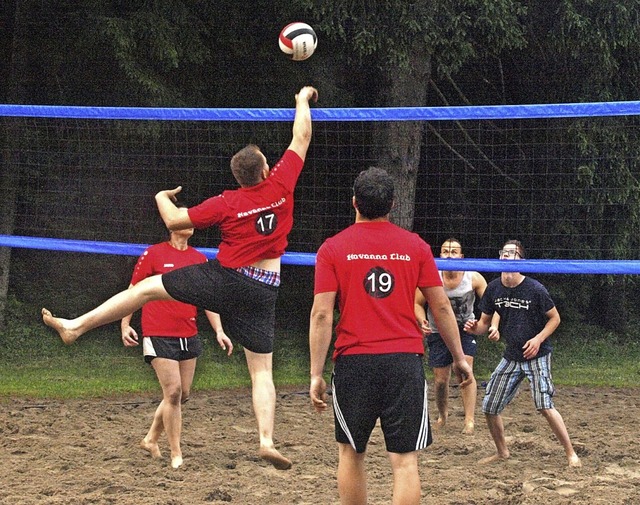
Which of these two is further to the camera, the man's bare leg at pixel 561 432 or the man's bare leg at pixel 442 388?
the man's bare leg at pixel 442 388

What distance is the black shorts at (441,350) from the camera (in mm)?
8000

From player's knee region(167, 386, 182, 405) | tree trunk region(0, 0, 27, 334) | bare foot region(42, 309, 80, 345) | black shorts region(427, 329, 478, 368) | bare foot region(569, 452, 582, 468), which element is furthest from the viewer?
tree trunk region(0, 0, 27, 334)

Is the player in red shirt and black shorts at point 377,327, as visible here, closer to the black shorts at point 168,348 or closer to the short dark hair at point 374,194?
the short dark hair at point 374,194

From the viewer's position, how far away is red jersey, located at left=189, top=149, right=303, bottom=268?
533 centimetres

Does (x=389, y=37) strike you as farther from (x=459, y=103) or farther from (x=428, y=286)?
(x=428, y=286)

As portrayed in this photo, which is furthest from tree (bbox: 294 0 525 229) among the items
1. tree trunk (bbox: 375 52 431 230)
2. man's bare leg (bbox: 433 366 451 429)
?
man's bare leg (bbox: 433 366 451 429)

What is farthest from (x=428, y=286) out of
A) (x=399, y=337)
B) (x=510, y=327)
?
(x=510, y=327)

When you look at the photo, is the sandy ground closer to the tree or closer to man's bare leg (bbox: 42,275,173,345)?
man's bare leg (bbox: 42,275,173,345)

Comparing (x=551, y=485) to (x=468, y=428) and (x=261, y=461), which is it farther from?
(x=261, y=461)

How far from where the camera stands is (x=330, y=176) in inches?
526

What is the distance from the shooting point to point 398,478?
4523 millimetres

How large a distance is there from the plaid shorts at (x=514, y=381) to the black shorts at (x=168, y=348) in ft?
6.70

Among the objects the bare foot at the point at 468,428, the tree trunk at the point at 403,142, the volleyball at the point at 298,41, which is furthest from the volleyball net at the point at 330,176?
the volleyball at the point at 298,41

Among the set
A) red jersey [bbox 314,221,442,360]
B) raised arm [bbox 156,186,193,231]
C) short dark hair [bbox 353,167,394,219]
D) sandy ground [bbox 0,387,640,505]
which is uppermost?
short dark hair [bbox 353,167,394,219]
